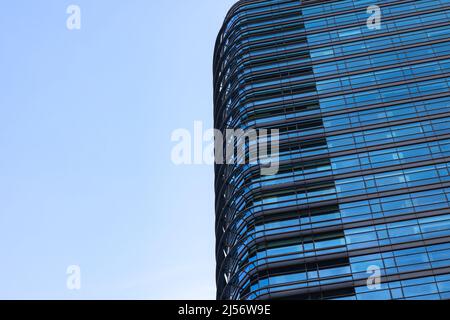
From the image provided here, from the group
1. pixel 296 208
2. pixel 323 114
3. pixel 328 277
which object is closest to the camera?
pixel 328 277

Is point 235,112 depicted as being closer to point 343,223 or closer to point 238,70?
point 238,70

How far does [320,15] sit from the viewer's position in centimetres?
6669

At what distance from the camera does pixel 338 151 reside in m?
55.0

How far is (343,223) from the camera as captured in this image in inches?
1969

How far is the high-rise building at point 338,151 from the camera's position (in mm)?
47656

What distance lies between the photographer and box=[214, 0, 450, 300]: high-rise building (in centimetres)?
4766

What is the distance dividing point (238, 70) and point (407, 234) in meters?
26.6

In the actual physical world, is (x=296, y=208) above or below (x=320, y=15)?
below
